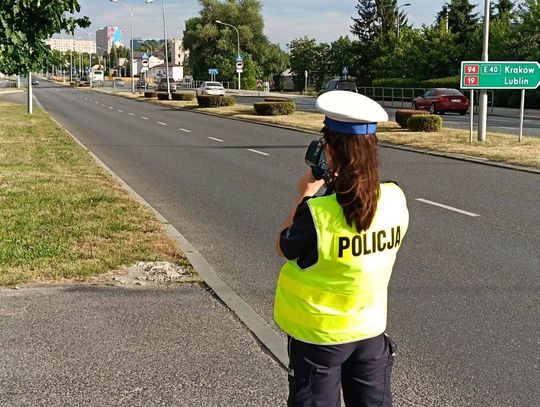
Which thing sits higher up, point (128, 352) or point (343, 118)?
point (343, 118)

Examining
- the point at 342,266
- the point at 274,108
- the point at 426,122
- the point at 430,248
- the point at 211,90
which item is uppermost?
the point at 211,90

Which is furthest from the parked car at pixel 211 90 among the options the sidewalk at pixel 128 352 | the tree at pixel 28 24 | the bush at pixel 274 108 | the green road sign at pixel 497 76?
the sidewalk at pixel 128 352

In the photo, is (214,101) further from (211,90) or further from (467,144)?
(467,144)

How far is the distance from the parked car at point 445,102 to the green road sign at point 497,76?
17672 mm

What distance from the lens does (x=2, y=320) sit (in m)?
4.87

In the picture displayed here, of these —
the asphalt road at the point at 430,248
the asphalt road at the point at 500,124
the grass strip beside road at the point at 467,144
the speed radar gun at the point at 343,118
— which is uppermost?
the speed radar gun at the point at 343,118

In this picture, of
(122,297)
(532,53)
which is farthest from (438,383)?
(532,53)

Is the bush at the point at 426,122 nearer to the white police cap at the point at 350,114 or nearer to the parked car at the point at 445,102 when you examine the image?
the parked car at the point at 445,102

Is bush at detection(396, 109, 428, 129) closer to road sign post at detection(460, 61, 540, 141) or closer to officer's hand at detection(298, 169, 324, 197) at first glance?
road sign post at detection(460, 61, 540, 141)

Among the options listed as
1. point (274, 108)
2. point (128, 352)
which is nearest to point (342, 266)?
point (128, 352)

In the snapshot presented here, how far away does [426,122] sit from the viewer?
22641mm

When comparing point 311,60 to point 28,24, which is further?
point 311,60

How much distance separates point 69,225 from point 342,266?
6108mm

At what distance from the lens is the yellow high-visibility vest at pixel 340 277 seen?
7.46ft
